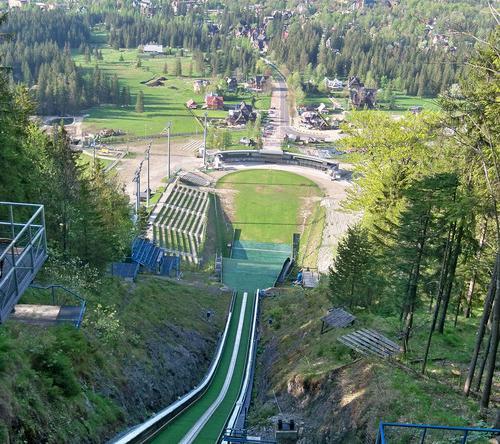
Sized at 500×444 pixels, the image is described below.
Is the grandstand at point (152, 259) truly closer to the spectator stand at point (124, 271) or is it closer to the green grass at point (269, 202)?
the spectator stand at point (124, 271)

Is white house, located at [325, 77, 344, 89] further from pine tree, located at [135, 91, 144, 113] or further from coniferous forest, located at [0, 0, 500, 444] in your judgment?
coniferous forest, located at [0, 0, 500, 444]

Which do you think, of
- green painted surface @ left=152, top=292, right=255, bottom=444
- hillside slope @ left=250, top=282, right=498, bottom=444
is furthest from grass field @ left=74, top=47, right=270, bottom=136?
hillside slope @ left=250, top=282, right=498, bottom=444

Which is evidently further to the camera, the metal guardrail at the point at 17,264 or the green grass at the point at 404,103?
the green grass at the point at 404,103

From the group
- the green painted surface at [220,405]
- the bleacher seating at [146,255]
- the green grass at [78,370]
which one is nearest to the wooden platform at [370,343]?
the green painted surface at [220,405]

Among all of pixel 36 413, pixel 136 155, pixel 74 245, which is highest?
pixel 36 413

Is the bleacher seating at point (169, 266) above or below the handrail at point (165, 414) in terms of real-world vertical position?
below

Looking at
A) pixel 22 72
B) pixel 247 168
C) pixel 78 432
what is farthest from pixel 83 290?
pixel 22 72

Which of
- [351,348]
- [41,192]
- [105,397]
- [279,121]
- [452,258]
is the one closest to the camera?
[105,397]

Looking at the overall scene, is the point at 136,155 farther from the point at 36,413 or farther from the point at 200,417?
the point at 36,413

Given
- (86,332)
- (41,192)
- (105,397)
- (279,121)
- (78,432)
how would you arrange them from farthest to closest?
(279,121) < (41,192) < (86,332) < (105,397) < (78,432)
